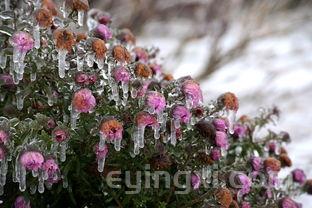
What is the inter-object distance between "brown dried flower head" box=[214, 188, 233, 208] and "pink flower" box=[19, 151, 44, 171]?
0.27 metres

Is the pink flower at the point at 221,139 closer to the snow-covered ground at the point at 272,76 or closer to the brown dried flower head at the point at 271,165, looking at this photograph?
the brown dried flower head at the point at 271,165

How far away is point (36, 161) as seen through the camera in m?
0.84

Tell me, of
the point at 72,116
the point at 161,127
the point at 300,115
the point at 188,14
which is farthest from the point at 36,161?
the point at 188,14

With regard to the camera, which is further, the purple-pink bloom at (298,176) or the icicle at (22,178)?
the purple-pink bloom at (298,176)

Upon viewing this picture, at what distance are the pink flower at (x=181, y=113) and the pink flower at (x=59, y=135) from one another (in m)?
0.16

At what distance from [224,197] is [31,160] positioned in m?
0.29

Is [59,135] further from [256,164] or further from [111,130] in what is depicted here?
[256,164]

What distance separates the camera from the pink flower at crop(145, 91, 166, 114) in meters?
0.91

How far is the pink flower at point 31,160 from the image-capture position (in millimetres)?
838

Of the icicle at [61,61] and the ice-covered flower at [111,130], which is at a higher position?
the icicle at [61,61]

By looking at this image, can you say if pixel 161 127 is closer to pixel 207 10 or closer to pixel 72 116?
pixel 72 116

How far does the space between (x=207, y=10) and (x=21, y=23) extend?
2885 millimetres

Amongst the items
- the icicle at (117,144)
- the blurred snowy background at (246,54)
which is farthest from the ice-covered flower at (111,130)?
the blurred snowy background at (246,54)

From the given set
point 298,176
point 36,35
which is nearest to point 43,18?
point 36,35
